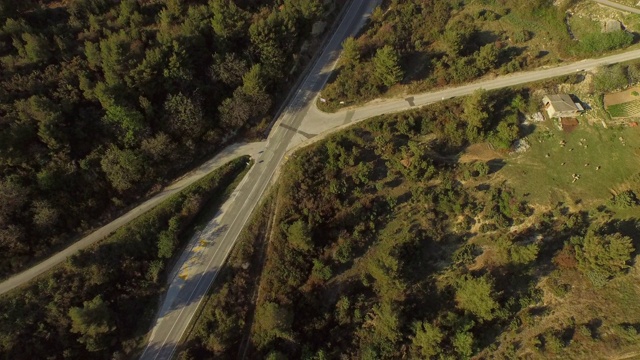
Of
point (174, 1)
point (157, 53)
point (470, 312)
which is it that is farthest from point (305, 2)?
point (470, 312)

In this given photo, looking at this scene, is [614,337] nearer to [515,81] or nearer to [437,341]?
[437,341]

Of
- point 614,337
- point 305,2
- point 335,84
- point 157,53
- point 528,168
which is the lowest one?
point 614,337

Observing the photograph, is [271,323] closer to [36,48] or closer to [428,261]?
[428,261]

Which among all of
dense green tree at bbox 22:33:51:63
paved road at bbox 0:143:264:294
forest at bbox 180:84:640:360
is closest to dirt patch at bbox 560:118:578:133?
forest at bbox 180:84:640:360

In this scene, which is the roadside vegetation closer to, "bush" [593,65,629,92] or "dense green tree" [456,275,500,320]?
"bush" [593,65,629,92]

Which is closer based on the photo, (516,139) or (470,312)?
(470,312)

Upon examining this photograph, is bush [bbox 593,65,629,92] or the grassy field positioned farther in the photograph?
bush [bbox 593,65,629,92]
